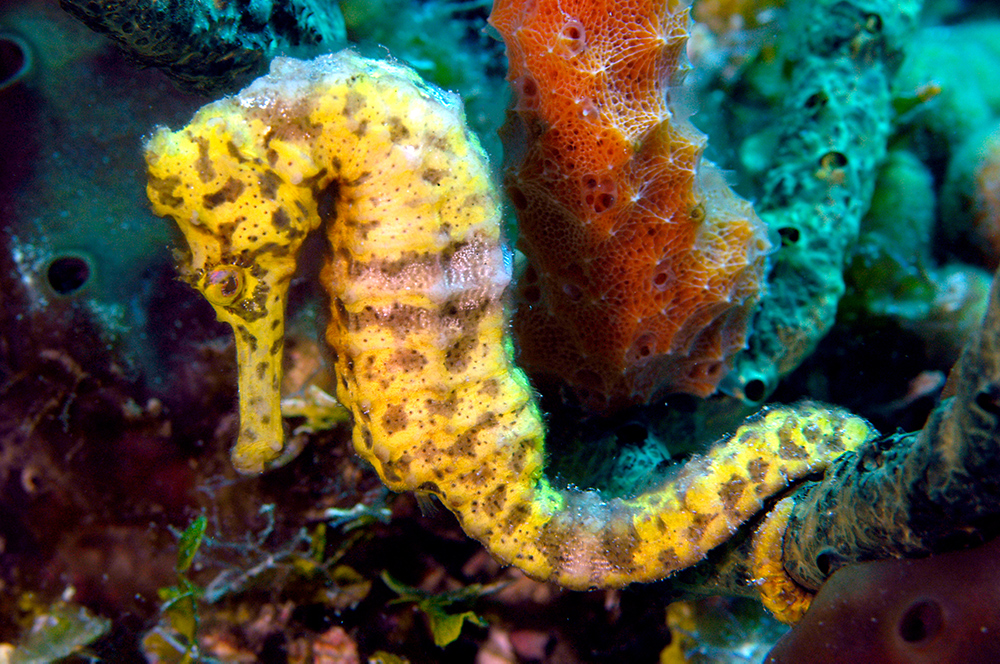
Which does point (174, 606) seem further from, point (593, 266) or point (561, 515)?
point (593, 266)

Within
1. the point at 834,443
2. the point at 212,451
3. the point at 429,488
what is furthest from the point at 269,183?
the point at 834,443

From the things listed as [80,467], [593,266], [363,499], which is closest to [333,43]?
[593,266]

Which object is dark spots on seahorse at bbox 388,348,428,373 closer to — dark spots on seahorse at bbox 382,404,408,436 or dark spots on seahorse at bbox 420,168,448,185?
dark spots on seahorse at bbox 382,404,408,436

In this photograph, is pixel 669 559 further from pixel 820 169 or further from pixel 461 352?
pixel 820 169

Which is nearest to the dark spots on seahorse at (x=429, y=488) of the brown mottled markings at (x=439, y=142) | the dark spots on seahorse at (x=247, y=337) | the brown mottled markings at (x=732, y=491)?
the dark spots on seahorse at (x=247, y=337)

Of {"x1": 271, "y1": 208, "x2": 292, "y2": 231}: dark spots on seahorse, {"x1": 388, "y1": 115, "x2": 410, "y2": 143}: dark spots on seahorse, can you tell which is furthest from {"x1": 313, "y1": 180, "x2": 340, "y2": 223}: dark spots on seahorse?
{"x1": 388, "y1": 115, "x2": 410, "y2": 143}: dark spots on seahorse

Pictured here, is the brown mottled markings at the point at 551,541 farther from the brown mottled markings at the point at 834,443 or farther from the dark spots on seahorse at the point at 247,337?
the dark spots on seahorse at the point at 247,337
